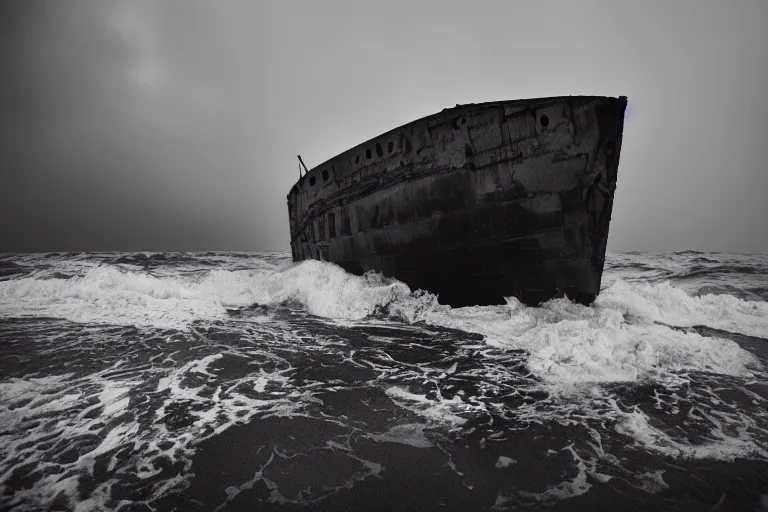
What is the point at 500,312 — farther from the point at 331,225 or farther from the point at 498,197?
the point at 331,225

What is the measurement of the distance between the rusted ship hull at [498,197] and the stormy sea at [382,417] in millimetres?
1452

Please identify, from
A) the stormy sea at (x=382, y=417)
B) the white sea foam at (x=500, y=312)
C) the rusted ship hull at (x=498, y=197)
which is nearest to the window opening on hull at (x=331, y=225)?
the white sea foam at (x=500, y=312)

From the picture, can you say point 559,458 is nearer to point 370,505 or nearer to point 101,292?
point 370,505

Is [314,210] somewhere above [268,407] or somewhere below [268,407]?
above

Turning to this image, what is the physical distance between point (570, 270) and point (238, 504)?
6977 millimetres

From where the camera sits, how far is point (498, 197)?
23.3ft

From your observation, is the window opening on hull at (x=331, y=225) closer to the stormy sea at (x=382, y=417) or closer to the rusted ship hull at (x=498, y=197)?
the rusted ship hull at (x=498, y=197)

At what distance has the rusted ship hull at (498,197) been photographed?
653 cm

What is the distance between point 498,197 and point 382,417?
5571 mm

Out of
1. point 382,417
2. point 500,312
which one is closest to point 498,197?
point 500,312

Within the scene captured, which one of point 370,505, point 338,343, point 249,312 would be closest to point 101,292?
point 249,312

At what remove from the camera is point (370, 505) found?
1.87 m

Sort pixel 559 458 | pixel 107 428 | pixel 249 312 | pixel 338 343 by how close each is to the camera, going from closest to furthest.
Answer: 1. pixel 559 458
2. pixel 107 428
3. pixel 338 343
4. pixel 249 312

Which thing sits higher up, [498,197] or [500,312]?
[498,197]
